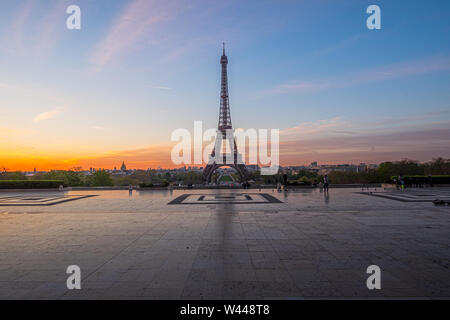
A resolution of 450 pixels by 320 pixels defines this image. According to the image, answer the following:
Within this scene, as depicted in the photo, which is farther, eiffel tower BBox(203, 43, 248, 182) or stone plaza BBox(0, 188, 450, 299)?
eiffel tower BBox(203, 43, 248, 182)

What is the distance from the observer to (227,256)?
5.66 metres

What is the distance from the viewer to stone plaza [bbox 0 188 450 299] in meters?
4.07

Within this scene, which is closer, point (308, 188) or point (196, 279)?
point (196, 279)

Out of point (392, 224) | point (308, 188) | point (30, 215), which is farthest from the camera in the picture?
point (308, 188)

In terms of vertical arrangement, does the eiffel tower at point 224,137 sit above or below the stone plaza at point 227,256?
above

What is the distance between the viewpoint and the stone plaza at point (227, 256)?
407 cm

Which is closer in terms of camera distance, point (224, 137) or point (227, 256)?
point (227, 256)

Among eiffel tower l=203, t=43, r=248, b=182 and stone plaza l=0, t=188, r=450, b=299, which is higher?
eiffel tower l=203, t=43, r=248, b=182

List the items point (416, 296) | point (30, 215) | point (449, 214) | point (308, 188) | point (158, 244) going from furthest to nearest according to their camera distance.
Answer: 1. point (308, 188)
2. point (30, 215)
3. point (449, 214)
4. point (158, 244)
5. point (416, 296)

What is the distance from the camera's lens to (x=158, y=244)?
6.68 metres

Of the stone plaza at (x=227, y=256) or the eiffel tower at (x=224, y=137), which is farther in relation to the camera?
the eiffel tower at (x=224, y=137)
